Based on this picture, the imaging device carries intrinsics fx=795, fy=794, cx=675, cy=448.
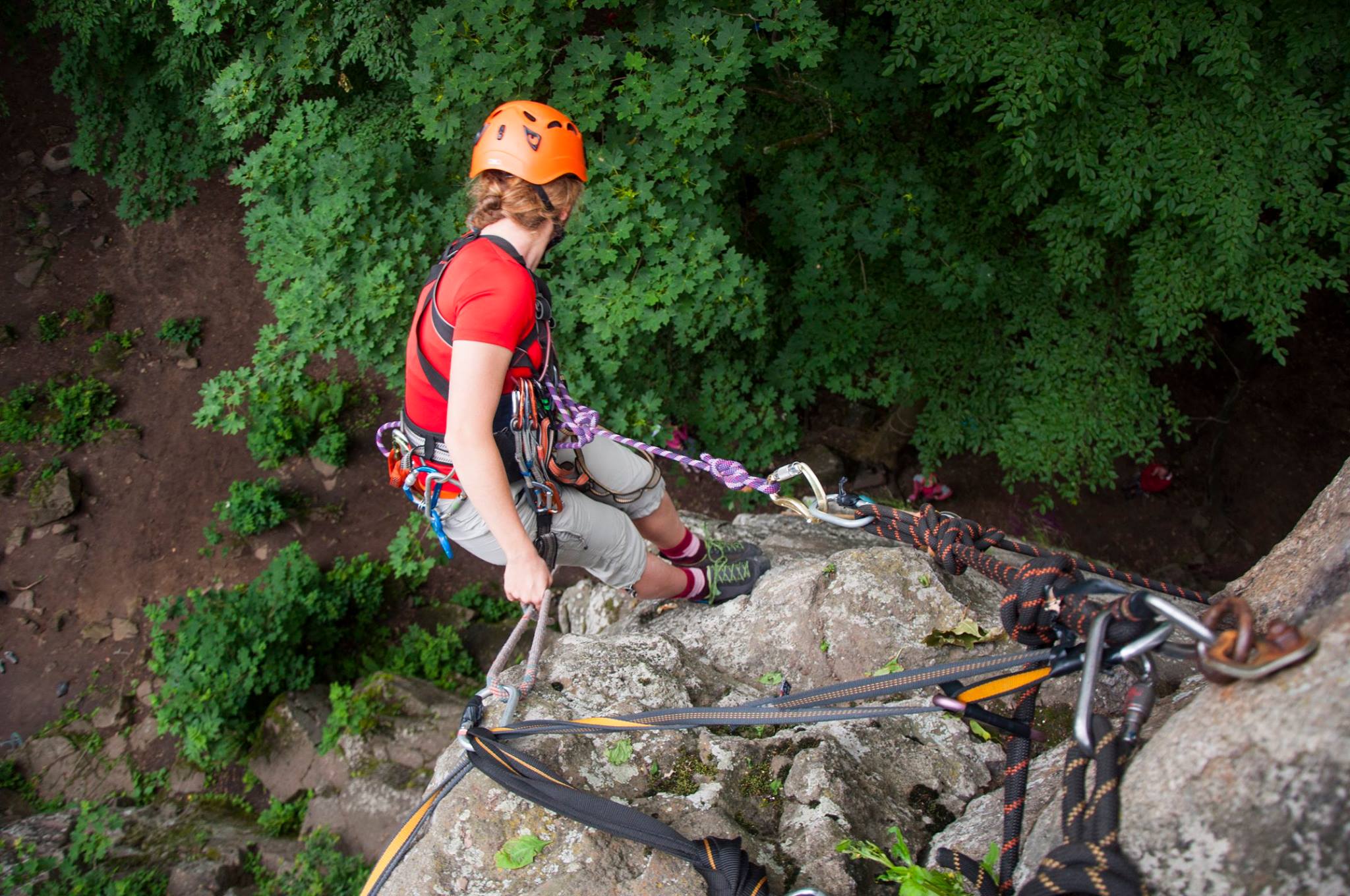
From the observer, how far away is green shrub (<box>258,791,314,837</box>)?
4.92 meters

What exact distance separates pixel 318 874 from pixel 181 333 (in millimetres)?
5145

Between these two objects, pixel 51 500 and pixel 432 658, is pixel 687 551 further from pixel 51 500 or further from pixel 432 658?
pixel 51 500

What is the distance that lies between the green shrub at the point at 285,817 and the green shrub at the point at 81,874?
1.98 ft

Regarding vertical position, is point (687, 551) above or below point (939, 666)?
above

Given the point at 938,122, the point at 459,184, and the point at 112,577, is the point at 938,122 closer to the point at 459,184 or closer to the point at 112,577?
the point at 459,184

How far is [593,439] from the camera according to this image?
2805 millimetres

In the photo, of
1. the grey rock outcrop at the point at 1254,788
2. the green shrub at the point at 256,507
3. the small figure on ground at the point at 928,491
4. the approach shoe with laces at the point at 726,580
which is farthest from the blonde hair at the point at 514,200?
the green shrub at the point at 256,507

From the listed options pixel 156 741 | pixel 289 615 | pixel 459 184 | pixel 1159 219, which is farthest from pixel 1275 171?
pixel 156 741

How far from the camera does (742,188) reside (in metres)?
5.39

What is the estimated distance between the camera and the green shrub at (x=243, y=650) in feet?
17.1

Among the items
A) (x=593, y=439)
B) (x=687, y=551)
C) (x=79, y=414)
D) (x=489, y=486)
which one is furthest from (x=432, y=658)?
(x=489, y=486)

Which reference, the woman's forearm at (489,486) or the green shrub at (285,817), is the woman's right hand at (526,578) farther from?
the green shrub at (285,817)

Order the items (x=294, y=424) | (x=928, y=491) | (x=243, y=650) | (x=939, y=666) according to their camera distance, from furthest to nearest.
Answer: (x=294, y=424) → (x=928, y=491) → (x=243, y=650) → (x=939, y=666)

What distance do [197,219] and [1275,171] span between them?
8.49 m
